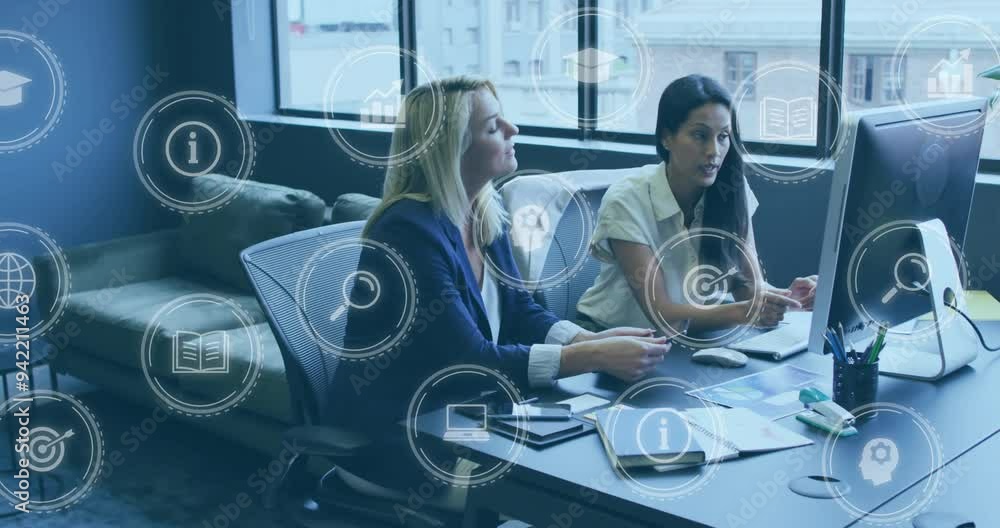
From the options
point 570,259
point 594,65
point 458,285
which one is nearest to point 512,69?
point 594,65

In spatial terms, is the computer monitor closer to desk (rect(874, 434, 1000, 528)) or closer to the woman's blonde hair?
desk (rect(874, 434, 1000, 528))

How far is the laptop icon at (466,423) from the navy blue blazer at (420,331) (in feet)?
0.55

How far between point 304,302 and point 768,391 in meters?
0.91

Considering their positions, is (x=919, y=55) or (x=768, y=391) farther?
(x=919, y=55)

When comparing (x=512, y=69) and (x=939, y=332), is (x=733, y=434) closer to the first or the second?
(x=939, y=332)

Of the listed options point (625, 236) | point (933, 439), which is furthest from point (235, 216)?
point (933, 439)

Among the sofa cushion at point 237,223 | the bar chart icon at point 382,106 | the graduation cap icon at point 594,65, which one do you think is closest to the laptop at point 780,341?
the graduation cap icon at point 594,65

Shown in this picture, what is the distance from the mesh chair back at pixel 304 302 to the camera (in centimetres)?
A: 203

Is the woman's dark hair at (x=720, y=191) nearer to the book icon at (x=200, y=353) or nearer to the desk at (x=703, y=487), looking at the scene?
the desk at (x=703, y=487)

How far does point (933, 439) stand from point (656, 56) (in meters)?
2.15

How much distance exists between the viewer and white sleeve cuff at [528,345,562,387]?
1816 mm

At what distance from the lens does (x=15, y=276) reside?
4.50m

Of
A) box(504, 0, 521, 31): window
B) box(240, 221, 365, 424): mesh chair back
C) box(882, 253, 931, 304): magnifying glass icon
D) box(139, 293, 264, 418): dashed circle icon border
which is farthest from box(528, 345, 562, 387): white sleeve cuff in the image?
box(504, 0, 521, 31): window

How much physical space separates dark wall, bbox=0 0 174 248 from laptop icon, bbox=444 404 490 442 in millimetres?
3401
